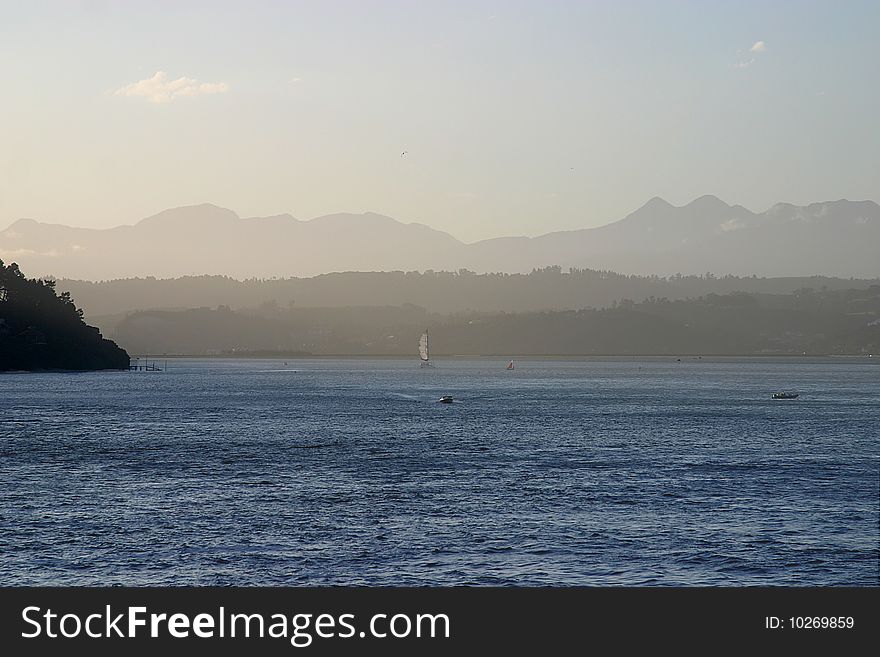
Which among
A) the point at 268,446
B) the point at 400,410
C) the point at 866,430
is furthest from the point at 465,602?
the point at 400,410

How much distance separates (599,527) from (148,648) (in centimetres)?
3412

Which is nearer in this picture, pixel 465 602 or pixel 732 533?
pixel 465 602

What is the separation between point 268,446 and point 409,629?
80.8m

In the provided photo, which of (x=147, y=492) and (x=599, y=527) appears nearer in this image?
(x=599, y=527)

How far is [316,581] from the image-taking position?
157 ft

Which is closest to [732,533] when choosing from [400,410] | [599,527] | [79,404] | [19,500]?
[599,527]

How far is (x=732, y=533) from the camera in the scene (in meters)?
58.5

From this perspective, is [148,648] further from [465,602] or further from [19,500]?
[19,500]

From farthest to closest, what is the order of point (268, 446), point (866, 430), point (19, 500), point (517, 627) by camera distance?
point (866, 430) → point (268, 446) → point (19, 500) → point (517, 627)

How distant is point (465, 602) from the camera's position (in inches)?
1545

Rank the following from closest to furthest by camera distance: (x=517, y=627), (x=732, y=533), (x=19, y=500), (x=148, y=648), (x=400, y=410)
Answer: (x=148, y=648)
(x=517, y=627)
(x=732, y=533)
(x=19, y=500)
(x=400, y=410)

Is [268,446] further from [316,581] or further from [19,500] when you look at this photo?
[316,581]

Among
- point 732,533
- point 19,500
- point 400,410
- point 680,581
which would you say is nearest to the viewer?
point 680,581

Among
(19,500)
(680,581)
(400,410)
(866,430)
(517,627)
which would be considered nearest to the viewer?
(517,627)
